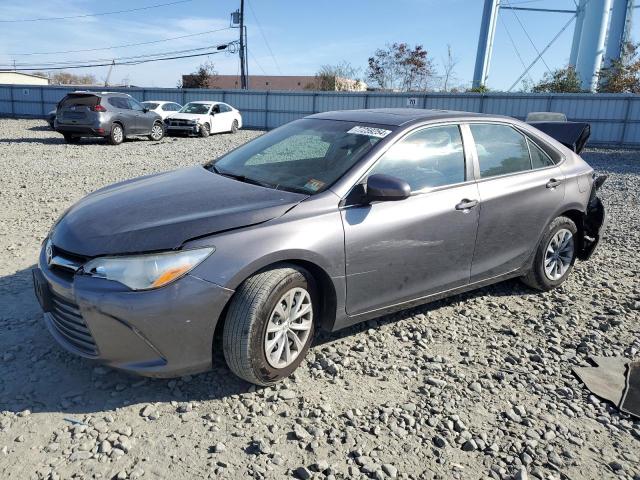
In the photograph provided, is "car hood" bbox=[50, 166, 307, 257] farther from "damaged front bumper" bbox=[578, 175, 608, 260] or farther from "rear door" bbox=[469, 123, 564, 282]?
"damaged front bumper" bbox=[578, 175, 608, 260]

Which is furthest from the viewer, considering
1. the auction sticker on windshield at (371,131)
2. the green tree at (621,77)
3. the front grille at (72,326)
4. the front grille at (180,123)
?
the green tree at (621,77)

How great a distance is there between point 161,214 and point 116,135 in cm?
1465

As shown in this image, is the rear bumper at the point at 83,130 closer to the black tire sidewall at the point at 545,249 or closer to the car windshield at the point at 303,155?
the car windshield at the point at 303,155

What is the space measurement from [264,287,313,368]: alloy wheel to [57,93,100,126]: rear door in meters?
14.5

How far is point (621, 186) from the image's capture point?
434 inches

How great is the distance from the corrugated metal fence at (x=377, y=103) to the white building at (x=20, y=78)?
38.8m

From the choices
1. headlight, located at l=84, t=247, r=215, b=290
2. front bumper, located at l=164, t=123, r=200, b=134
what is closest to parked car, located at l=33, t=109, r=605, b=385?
headlight, located at l=84, t=247, r=215, b=290

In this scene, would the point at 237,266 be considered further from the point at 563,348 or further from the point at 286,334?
the point at 563,348

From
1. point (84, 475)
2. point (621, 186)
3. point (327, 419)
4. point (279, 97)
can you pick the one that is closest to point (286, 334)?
point (327, 419)

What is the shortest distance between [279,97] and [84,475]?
2507 centimetres

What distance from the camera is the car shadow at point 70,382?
284 centimetres

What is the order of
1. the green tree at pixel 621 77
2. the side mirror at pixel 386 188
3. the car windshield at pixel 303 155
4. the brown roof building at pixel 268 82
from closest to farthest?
the side mirror at pixel 386 188
the car windshield at pixel 303 155
the green tree at pixel 621 77
the brown roof building at pixel 268 82

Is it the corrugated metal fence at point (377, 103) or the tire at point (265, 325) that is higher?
the corrugated metal fence at point (377, 103)

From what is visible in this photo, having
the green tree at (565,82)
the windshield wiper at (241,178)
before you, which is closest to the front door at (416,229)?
the windshield wiper at (241,178)
